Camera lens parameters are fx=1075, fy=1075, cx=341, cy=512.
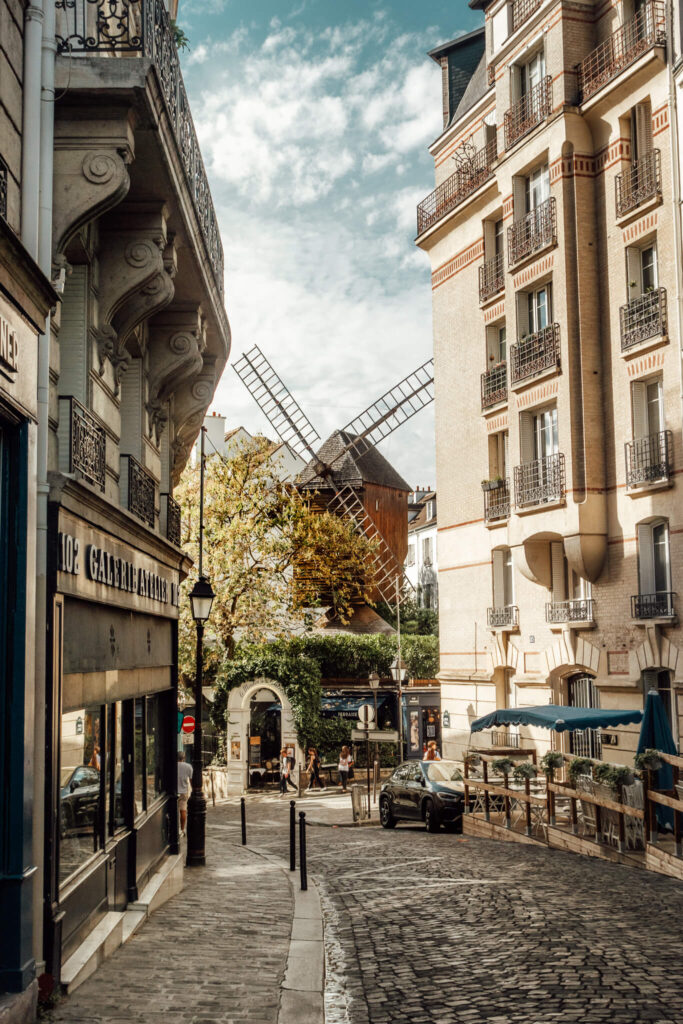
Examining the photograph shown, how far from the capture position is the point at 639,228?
23828mm

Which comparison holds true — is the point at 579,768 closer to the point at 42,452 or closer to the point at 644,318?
the point at 644,318

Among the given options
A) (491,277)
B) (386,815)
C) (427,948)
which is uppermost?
(491,277)

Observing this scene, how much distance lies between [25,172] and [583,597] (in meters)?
20.3

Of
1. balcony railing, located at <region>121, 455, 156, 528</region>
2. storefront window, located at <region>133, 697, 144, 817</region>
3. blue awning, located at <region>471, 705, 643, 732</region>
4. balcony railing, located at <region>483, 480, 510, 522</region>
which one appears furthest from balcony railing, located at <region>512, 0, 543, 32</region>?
storefront window, located at <region>133, 697, 144, 817</region>

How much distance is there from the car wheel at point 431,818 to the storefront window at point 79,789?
42.8 ft

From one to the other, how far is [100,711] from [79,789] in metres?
1.04

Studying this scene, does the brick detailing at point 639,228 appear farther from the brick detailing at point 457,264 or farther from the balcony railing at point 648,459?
the brick detailing at point 457,264

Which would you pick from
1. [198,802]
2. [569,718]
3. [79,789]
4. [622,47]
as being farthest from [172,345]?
[622,47]

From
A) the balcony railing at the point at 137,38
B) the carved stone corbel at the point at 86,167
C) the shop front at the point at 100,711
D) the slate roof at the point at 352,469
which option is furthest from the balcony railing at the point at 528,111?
the slate roof at the point at 352,469

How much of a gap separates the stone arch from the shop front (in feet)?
63.5

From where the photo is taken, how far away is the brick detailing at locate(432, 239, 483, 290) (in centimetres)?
3086

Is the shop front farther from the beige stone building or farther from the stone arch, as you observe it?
the stone arch

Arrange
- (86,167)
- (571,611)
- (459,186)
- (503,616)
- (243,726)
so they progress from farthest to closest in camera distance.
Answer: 1. (243,726)
2. (459,186)
3. (503,616)
4. (571,611)
5. (86,167)

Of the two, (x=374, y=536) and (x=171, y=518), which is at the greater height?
(x=374, y=536)
